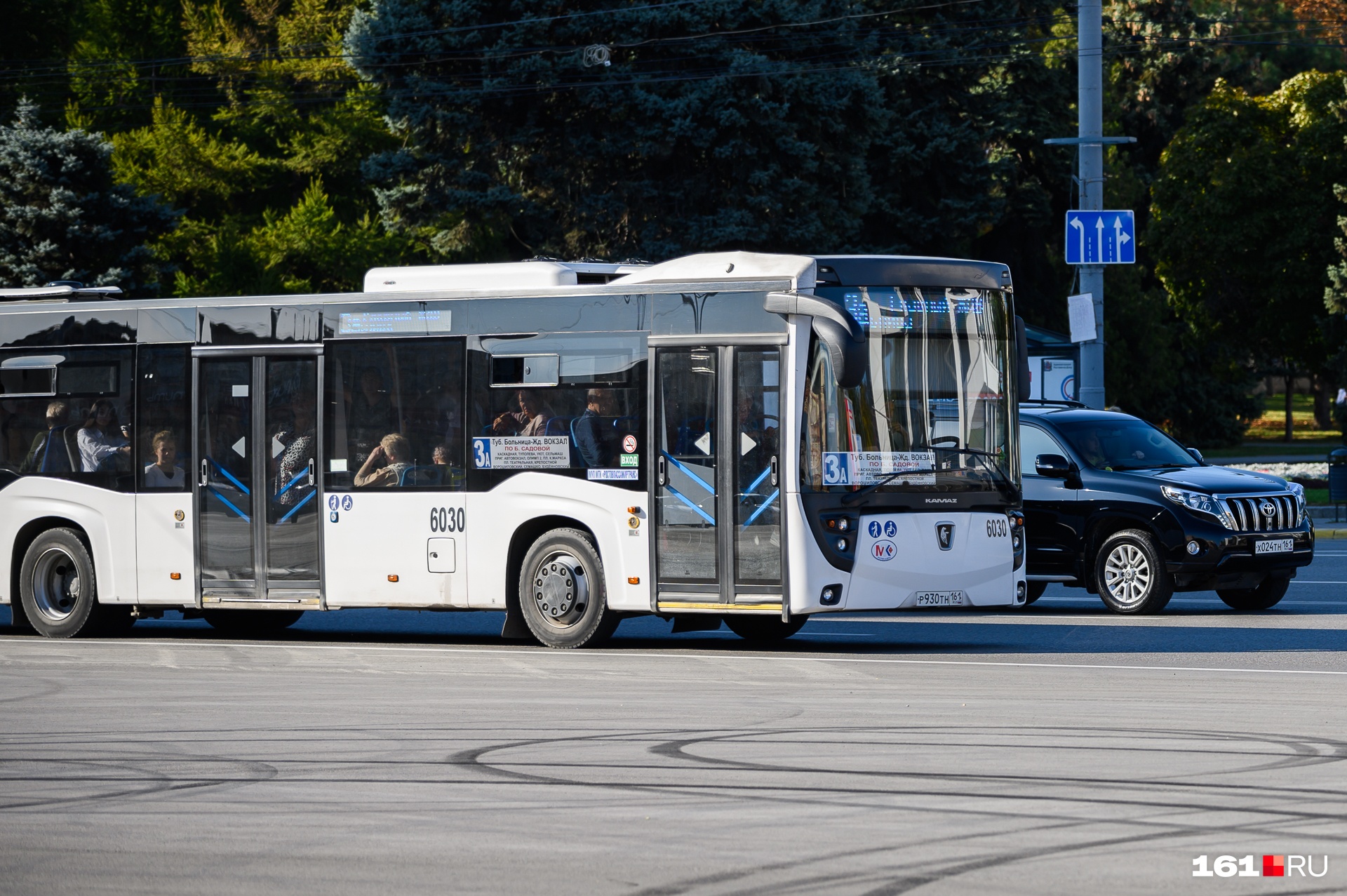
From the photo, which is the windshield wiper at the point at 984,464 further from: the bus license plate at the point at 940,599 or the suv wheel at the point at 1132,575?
the suv wheel at the point at 1132,575

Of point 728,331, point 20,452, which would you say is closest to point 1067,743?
point 728,331

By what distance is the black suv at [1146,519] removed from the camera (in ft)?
55.6

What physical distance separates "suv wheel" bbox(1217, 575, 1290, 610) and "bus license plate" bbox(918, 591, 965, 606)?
4493 millimetres

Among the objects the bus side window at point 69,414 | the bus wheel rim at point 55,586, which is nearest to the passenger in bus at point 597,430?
the bus side window at point 69,414

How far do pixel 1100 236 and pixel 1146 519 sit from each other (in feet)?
25.2

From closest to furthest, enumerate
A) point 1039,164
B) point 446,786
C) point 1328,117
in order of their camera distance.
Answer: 1. point 446,786
2. point 1328,117
3. point 1039,164

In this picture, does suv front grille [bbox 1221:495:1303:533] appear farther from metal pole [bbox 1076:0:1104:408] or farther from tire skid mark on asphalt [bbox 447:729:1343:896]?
tire skid mark on asphalt [bbox 447:729:1343:896]

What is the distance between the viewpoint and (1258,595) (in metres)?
17.8

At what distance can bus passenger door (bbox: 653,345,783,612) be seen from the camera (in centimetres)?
1383

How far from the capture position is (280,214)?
57.2m

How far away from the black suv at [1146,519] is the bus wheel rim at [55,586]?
8.64 m

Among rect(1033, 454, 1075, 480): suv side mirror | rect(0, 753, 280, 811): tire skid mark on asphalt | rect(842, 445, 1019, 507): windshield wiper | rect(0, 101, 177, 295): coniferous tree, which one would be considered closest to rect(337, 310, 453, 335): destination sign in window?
rect(842, 445, 1019, 507): windshield wiper

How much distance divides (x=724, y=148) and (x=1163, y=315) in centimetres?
2471

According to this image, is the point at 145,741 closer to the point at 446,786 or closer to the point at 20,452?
the point at 446,786
